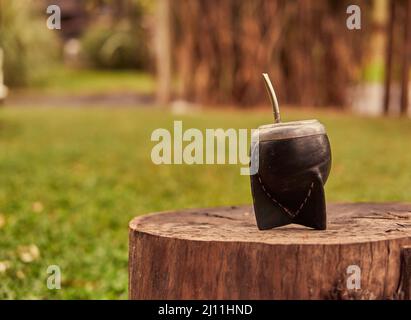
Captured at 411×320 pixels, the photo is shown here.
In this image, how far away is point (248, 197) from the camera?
6977 mm

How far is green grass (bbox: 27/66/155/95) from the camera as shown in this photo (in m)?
17.9

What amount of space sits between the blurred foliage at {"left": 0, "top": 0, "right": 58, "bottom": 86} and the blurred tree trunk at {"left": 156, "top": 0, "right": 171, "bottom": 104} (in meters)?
4.21

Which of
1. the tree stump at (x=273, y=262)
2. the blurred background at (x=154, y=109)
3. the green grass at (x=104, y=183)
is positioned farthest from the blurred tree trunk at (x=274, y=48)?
the tree stump at (x=273, y=262)

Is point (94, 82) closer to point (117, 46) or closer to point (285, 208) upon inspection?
point (117, 46)

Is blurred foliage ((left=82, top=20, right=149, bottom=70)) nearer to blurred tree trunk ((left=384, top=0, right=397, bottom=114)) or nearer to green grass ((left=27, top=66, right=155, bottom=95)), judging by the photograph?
green grass ((left=27, top=66, right=155, bottom=95))

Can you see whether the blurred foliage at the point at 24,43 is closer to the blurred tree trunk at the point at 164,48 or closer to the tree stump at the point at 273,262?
the blurred tree trunk at the point at 164,48

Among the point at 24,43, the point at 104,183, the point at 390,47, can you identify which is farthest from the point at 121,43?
the point at 104,183

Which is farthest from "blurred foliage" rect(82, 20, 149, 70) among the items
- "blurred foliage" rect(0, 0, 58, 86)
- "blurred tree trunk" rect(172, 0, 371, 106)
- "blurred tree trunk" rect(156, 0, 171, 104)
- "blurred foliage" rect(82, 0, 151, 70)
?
"blurred tree trunk" rect(172, 0, 371, 106)

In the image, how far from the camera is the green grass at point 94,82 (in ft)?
58.6

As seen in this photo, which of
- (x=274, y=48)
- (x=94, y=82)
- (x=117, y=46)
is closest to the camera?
(x=274, y=48)

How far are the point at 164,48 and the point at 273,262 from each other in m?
11.3

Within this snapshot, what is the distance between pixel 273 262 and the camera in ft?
8.68

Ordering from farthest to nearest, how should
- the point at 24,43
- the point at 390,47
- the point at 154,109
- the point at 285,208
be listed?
the point at 24,43 → the point at 154,109 → the point at 390,47 → the point at 285,208
